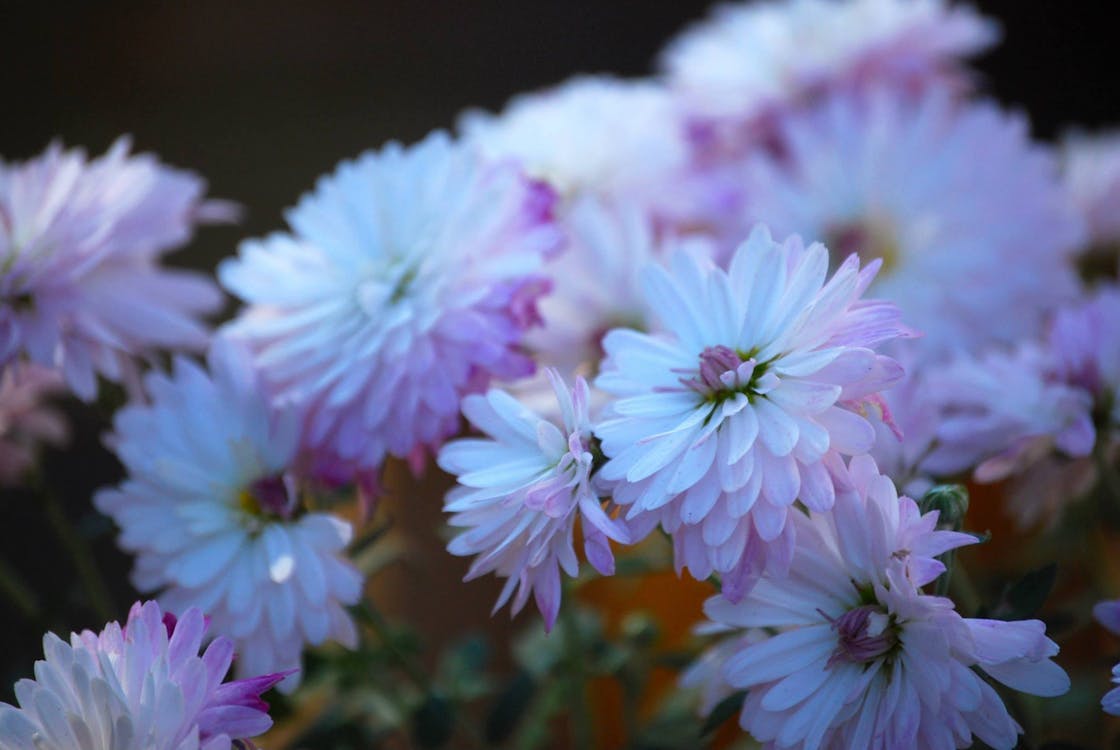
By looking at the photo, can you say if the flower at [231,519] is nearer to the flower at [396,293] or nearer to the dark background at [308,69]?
the flower at [396,293]

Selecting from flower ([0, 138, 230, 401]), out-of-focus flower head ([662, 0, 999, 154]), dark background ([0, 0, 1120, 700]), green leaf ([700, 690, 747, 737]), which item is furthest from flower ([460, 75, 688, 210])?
dark background ([0, 0, 1120, 700])

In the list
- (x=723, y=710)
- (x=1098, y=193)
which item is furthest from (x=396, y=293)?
(x=1098, y=193)

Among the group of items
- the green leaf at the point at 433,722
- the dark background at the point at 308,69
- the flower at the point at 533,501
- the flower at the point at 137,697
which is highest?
the dark background at the point at 308,69

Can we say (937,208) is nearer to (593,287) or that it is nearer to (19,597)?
(593,287)

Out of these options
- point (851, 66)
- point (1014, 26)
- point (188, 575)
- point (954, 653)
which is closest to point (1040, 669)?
point (954, 653)

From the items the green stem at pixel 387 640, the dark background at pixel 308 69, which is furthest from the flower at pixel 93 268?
the dark background at pixel 308 69
